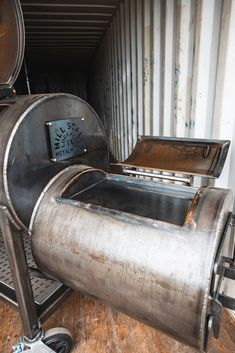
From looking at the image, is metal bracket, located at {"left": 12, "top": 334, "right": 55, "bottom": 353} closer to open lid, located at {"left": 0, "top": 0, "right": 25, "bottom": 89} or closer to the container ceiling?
open lid, located at {"left": 0, "top": 0, "right": 25, "bottom": 89}

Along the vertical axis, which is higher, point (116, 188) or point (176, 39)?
point (176, 39)

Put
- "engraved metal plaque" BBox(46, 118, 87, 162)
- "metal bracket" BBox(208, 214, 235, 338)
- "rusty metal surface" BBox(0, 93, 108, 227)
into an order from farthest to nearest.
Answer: "engraved metal plaque" BBox(46, 118, 87, 162) < "rusty metal surface" BBox(0, 93, 108, 227) < "metal bracket" BBox(208, 214, 235, 338)

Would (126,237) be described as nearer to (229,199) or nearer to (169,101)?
(229,199)

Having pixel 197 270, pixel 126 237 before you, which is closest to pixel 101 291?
pixel 126 237

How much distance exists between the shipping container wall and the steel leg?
0.97m

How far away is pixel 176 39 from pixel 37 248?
1326 millimetres

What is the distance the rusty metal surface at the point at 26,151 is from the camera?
871 mm

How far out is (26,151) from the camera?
0.92m

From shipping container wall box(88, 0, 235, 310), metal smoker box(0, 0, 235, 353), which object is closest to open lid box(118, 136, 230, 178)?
metal smoker box(0, 0, 235, 353)

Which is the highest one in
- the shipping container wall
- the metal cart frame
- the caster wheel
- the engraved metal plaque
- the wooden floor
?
the shipping container wall

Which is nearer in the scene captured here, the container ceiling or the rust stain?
the rust stain

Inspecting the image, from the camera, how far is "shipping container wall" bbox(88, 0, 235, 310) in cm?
117

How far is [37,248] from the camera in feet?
2.99

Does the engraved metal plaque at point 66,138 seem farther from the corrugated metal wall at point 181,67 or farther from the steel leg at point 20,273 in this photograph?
the corrugated metal wall at point 181,67
